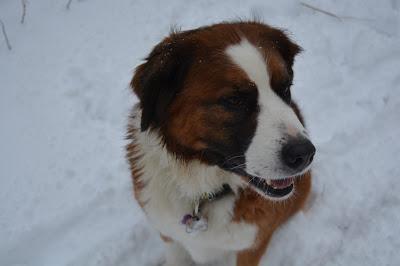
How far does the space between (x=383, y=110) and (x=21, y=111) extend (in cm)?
353

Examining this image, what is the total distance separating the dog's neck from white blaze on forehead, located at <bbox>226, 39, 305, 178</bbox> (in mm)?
413

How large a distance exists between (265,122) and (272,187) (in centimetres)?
42

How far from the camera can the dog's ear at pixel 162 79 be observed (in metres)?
2.25

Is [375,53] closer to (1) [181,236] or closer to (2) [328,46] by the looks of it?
(2) [328,46]

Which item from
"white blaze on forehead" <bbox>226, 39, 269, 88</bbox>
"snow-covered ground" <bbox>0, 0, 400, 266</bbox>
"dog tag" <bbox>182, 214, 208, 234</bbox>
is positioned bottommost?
"snow-covered ground" <bbox>0, 0, 400, 266</bbox>

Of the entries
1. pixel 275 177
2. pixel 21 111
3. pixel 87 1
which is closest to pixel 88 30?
pixel 87 1

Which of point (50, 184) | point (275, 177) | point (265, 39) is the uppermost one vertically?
point (265, 39)

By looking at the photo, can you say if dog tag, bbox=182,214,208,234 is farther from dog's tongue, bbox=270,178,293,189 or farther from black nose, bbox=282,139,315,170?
black nose, bbox=282,139,315,170

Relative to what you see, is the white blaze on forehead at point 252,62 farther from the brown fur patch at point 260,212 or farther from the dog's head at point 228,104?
the brown fur patch at point 260,212

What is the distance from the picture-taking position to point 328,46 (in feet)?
15.4

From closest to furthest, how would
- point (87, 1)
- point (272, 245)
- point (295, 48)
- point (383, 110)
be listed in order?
point (295, 48) < point (272, 245) < point (383, 110) < point (87, 1)

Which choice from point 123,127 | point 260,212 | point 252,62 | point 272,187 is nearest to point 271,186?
point 272,187

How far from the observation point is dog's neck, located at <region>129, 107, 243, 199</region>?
2512mm

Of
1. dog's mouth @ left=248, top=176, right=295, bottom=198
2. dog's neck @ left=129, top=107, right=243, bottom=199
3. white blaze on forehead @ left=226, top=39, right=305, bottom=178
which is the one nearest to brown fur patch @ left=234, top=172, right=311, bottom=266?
dog's neck @ left=129, top=107, right=243, bottom=199
